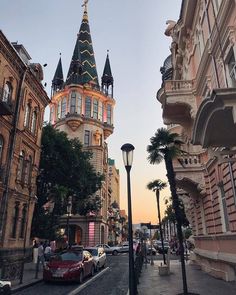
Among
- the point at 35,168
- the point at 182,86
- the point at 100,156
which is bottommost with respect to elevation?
the point at 35,168

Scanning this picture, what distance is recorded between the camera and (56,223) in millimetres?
26625

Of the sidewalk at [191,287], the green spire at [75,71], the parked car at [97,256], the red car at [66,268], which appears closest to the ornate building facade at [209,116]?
the sidewalk at [191,287]

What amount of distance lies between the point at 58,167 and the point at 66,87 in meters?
31.9

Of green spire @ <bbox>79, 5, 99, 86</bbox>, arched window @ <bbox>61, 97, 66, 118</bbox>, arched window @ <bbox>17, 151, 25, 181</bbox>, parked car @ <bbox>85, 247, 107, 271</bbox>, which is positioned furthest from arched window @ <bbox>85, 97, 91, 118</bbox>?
parked car @ <bbox>85, 247, 107, 271</bbox>

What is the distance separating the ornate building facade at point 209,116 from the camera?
27.1ft

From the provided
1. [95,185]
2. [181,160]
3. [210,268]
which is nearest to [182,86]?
[181,160]

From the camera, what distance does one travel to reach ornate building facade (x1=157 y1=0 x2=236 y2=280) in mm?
8273

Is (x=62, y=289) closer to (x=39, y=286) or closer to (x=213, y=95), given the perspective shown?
(x=39, y=286)

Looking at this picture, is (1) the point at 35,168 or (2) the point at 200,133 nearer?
(2) the point at 200,133

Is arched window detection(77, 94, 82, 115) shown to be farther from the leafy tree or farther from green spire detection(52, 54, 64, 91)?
the leafy tree

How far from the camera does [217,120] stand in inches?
303

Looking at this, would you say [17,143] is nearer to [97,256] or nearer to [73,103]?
[97,256]

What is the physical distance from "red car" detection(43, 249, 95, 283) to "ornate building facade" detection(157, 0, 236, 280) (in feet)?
20.8

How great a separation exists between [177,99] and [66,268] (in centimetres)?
1046
